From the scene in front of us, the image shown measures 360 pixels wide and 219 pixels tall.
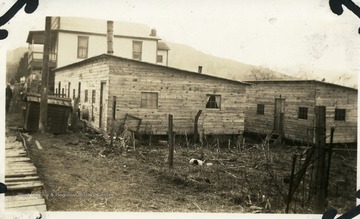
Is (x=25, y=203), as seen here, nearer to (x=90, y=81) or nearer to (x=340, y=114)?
(x=90, y=81)

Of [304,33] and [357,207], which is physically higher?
[304,33]

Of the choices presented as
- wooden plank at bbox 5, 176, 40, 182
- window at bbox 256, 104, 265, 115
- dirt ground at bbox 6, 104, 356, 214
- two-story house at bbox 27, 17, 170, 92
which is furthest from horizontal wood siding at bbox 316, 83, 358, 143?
wooden plank at bbox 5, 176, 40, 182

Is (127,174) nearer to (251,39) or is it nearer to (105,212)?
(105,212)

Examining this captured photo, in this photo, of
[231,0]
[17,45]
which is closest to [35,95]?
[17,45]

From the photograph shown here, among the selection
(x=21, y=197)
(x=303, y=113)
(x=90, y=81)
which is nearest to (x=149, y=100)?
(x=90, y=81)

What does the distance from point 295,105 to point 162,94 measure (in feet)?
13.6

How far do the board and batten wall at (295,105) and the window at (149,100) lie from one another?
3.46 m

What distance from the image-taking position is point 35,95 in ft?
28.3

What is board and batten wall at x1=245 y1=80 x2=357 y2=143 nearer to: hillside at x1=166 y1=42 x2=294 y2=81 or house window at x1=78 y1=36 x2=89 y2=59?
hillside at x1=166 y1=42 x2=294 y2=81

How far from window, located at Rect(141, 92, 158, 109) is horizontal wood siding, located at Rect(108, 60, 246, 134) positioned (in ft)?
0.29

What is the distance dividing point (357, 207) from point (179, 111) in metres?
5.12

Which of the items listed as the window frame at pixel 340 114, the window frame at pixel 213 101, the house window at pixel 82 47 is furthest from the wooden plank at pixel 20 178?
the house window at pixel 82 47

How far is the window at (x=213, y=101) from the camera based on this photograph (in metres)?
9.93

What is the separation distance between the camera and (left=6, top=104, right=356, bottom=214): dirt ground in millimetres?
5125
